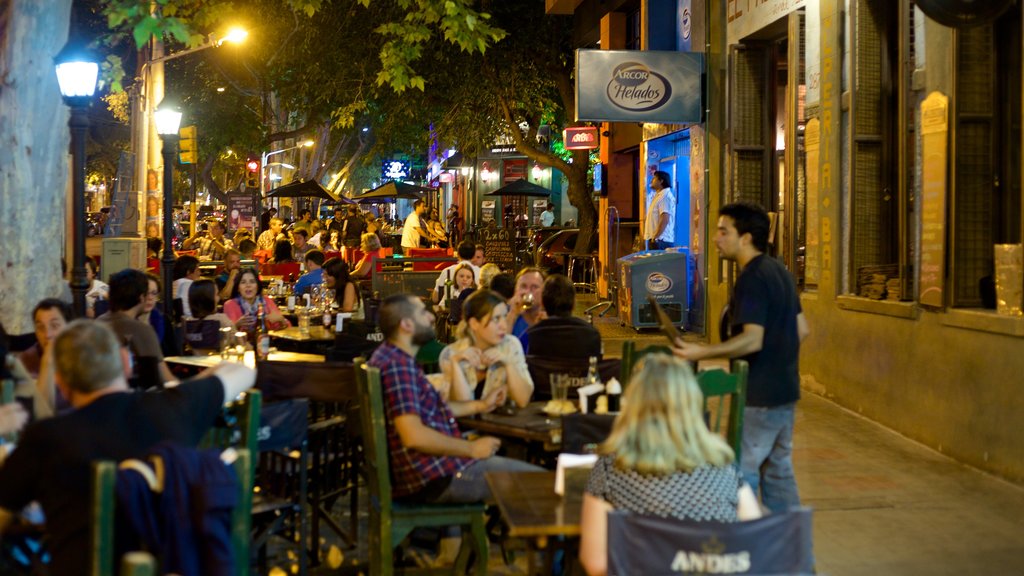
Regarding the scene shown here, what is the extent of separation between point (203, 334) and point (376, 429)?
4.42 meters

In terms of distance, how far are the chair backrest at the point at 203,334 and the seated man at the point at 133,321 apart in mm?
1467

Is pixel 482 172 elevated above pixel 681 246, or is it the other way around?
pixel 482 172

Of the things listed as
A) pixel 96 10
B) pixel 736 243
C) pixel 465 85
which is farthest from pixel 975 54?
pixel 96 10

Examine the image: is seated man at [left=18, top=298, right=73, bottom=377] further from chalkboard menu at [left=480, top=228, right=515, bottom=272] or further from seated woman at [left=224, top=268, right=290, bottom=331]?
chalkboard menu at [left=480, top=228, right=515, bottom=272]

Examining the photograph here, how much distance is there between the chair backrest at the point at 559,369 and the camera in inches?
286

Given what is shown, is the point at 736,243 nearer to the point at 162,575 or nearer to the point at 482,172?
the point at 162,575

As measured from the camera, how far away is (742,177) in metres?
15.1

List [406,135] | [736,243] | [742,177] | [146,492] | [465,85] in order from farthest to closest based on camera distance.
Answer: [406,135] → [465,85] → [742,177] → [736,243] → [146,492]

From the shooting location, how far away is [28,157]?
8.68 m

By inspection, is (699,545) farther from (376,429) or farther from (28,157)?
(28,157)

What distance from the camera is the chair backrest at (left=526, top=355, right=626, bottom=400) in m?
7.26

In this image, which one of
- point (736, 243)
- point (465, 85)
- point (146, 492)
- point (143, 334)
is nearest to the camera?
point (146, 492)

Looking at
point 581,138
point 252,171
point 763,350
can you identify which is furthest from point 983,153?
point 252,171

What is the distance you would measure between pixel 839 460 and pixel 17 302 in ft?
20.9
